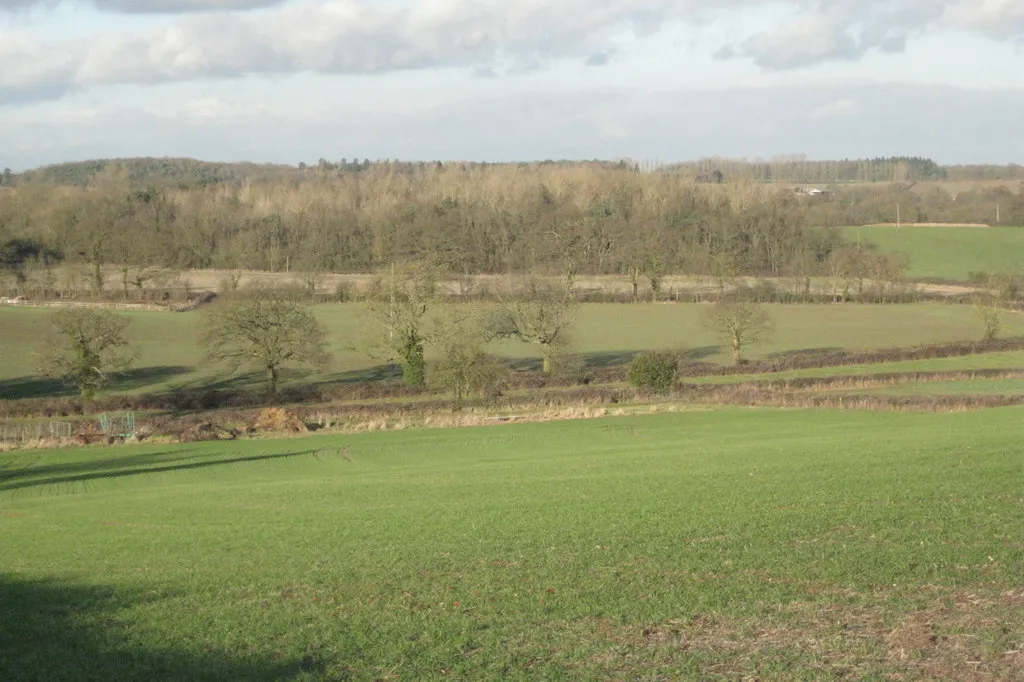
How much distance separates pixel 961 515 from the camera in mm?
15039

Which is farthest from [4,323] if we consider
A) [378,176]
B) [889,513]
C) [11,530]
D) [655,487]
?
[378,176]

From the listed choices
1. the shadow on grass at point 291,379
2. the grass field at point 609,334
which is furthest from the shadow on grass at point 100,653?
the grass field at point 609,334

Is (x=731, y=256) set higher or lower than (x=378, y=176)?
lower

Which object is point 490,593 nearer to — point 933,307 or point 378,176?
point 933,307

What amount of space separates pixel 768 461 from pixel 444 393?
3165 cm

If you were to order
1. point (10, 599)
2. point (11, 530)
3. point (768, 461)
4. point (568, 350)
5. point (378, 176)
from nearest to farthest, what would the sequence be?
point (10, 599) < point (11, 530) < point (768, 461) < point (568, 350) < point (378, 176)

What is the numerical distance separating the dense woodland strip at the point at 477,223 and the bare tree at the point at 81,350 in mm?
35322

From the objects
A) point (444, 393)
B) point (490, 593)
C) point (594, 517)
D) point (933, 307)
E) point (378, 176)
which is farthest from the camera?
point (378, 176)

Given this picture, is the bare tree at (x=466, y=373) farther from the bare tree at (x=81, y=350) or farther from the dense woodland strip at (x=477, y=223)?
the dense woodland strip at (x=477, y=223)

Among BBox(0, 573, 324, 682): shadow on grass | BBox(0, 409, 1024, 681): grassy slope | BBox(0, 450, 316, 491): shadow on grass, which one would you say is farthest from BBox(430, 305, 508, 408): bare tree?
BBox(0, 573, 324, 682): shadow on grass

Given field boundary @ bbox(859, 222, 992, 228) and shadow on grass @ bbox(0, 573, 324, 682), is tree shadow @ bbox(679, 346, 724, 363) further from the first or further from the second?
field boundary @ bbox(859, 222, 992, 228)

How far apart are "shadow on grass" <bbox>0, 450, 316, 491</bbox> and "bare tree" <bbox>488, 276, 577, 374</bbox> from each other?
1252 inches

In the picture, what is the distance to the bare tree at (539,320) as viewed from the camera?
66312 millimetres

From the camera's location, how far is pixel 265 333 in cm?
6044
